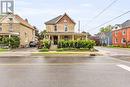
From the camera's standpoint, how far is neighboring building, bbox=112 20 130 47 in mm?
79312

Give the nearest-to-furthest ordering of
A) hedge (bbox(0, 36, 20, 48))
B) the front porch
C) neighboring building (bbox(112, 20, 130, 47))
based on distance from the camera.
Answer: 1. hedge (bbox(0, 36, 20, 48))
2. the front porch
3. neighboring building (bbox(112, 20, 130, 47))

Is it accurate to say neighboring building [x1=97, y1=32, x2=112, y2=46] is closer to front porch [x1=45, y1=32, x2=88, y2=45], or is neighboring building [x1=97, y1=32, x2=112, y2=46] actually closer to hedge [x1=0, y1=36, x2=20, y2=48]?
front porch [x1=45, y1=32, x2=88, y2=45]

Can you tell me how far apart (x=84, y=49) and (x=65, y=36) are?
17.6 metres

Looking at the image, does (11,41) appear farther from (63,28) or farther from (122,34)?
(122,34)

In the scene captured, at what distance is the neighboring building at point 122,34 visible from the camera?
260 ft

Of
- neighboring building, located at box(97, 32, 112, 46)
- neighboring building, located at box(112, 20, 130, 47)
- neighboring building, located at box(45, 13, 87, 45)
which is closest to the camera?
neighboring building, located at box(45, 13, 87, 45)

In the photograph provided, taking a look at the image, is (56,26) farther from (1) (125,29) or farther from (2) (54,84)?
(2) (54,84)

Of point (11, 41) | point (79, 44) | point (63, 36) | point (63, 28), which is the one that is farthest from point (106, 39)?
point (79, 44)

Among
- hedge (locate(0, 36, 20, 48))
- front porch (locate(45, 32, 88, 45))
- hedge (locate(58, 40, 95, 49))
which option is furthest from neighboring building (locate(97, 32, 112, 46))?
hedge (locate(58, 40, 95, 49))

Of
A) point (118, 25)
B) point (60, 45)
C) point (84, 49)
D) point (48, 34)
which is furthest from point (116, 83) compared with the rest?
point (118, 25)

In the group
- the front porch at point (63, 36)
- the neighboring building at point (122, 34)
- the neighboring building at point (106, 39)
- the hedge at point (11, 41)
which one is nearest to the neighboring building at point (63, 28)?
the front porch at point (63, 36)

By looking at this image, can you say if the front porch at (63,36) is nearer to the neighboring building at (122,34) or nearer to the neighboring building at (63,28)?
the neighboring building at (63,28)

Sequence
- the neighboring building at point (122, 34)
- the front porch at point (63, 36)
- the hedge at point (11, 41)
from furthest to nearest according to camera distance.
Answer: the neighboring building at point (122, 34) → the front porch at point (63, 36) → the hedge at point (11, 41)

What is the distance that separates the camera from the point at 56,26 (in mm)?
Result: 63969
